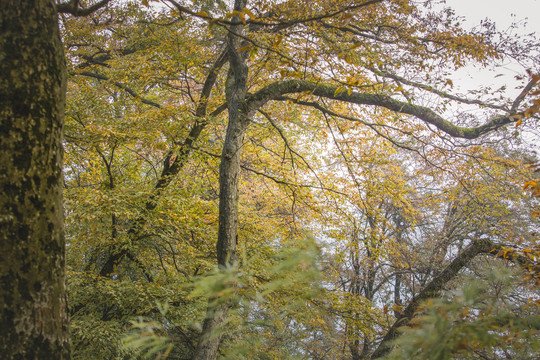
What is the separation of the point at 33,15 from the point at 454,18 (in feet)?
18.3

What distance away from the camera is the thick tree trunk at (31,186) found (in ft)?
3.66

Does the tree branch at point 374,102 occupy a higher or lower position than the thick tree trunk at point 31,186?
higher

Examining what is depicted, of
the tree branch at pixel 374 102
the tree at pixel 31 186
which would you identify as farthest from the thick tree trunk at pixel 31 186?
the tree branch at pixel 374 102

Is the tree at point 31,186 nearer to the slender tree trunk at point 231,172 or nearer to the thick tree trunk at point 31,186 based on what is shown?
the thick tree trunk at point 31,186

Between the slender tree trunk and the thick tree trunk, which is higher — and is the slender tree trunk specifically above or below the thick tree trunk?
above

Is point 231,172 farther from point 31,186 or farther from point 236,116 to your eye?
point 31,186

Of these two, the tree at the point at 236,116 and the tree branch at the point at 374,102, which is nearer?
the tree at the point at 236,116

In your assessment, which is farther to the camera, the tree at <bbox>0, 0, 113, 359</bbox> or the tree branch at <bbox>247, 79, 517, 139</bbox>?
the tree branch at <bbox>247, 79, 517, 139</bbox>

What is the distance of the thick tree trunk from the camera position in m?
1.12

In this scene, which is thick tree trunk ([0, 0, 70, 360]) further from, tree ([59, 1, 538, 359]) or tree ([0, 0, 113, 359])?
tree ([59, 1, 538, 359])

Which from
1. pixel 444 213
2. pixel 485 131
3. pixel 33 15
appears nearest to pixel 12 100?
pixel 33 15

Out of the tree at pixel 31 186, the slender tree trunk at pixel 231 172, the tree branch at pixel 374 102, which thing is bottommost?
the tree at pixel 31 186

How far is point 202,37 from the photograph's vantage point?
20.1 feet

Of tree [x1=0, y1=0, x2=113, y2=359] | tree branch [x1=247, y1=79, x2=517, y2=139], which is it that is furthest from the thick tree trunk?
tree branch [x1=247, y1=79, x2=517, y2=139]
